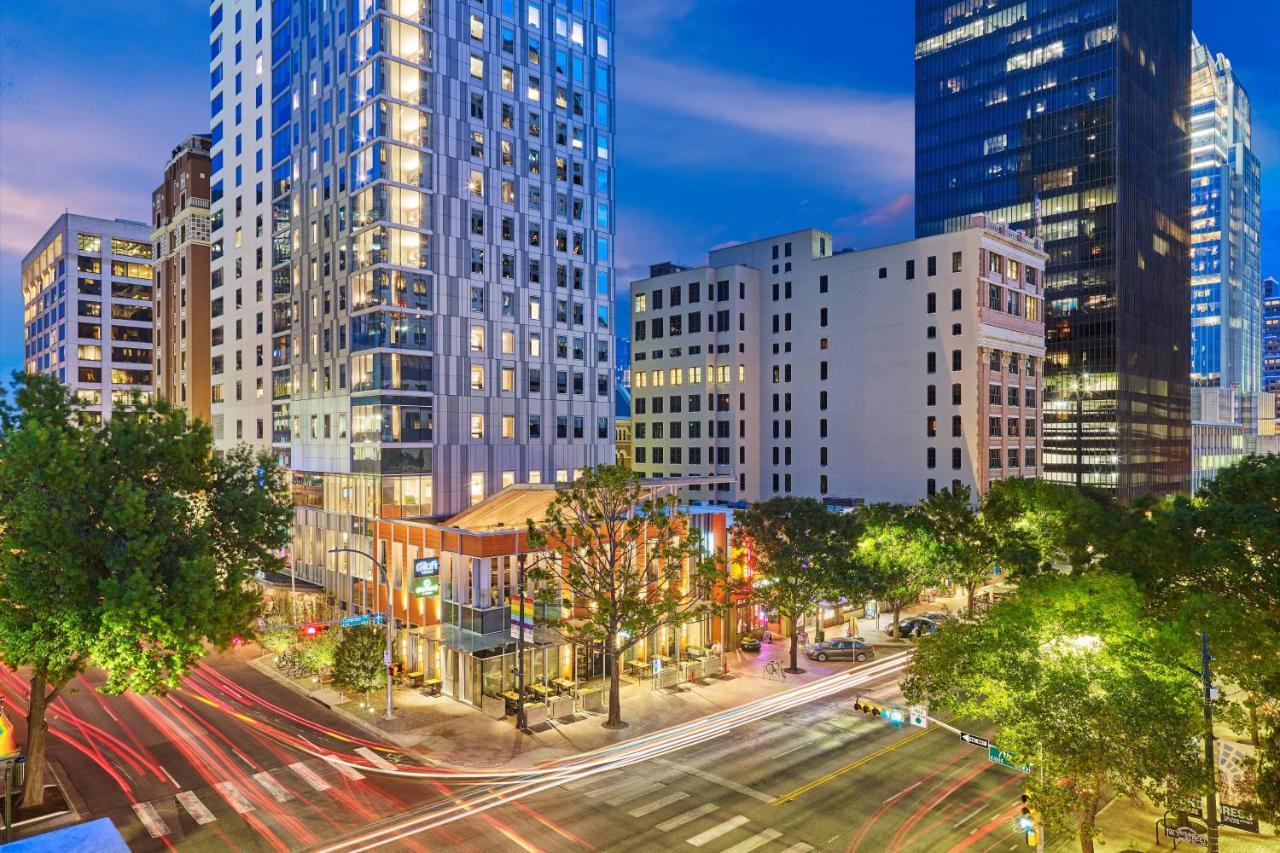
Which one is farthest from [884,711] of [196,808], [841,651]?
[196,808]

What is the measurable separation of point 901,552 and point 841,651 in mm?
8741

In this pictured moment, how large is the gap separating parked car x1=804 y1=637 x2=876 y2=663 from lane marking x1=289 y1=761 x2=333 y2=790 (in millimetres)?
31373

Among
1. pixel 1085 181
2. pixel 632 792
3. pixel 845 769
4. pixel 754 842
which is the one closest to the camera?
pixel 754 842

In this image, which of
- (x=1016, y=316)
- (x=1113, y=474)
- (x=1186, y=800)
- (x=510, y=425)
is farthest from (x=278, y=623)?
(x=1113, y=474)

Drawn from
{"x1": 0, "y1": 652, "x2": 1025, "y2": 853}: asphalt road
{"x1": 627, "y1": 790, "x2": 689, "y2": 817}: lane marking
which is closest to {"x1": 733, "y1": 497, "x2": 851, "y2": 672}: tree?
{"x1": 0, "y1": 652, "x2": 1025, "y2": 853}: asphalt road

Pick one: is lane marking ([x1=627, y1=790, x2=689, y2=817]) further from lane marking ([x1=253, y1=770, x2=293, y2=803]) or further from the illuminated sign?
the illuminated sign

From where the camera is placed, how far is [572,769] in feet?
110

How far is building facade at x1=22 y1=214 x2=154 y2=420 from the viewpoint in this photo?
399ft

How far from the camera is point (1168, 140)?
449ft

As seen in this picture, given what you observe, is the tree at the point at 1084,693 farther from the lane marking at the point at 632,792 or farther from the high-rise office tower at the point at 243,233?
the high-rise office tower at the point at 243,233

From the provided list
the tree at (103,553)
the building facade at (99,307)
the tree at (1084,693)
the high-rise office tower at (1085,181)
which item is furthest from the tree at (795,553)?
the building facade at (99,307)

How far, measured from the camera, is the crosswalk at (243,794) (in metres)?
28.3

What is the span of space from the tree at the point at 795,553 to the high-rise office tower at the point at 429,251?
73.7 feet

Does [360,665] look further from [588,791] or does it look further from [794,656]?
[794,656]
